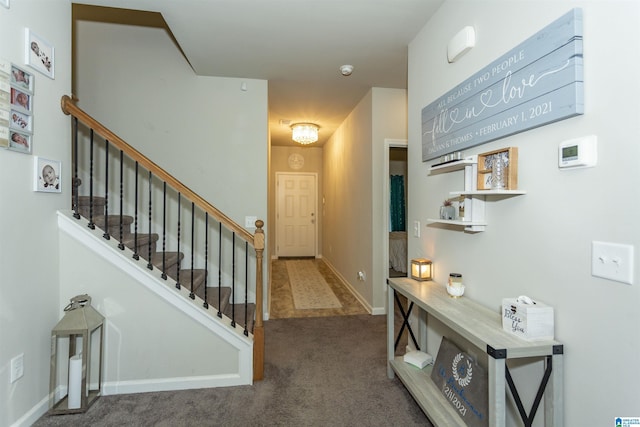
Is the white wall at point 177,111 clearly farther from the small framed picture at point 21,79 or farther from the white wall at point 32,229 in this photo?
the small framed picture at point 21,79

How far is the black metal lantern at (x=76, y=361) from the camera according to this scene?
1.86 metres

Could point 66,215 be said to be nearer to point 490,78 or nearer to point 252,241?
point 252,241

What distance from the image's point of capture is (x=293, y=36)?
2486mm

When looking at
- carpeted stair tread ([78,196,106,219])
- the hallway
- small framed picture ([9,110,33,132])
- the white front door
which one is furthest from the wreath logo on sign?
the white front door

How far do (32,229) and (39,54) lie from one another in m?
1.04

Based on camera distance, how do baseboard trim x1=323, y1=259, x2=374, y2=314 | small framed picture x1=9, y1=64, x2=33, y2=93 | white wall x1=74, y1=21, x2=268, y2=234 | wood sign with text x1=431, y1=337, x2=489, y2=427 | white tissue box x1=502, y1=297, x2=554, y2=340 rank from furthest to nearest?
baseboard trim x1=323, y1=259, x2=374, y2=314
white wall x1=74, y1=21, x2=268, y2=234
small framed picture x1=9, y1=64, x2=33, y2=93
wood sign with text x1=431, y1=337, x2=489, y2=427
white tissue box x1=502, y1=297, x2=554, y2=340

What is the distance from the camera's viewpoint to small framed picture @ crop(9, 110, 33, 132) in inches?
63.7

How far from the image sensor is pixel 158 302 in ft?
6.91

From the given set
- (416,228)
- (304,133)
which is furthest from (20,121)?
(304,133)

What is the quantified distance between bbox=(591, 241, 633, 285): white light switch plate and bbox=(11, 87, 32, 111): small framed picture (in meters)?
2.76

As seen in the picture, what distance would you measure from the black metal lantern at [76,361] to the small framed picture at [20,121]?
1050 mm

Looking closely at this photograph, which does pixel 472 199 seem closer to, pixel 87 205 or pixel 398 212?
pixel 87 205

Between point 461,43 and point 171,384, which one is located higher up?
point 461,43

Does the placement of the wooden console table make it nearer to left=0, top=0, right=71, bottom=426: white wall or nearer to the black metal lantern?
the black metal lantern
